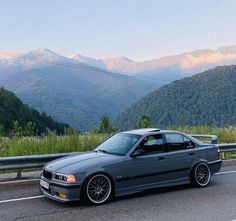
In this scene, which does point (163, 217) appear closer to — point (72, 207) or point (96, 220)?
point (96, 220)

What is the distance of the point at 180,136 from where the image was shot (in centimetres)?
980

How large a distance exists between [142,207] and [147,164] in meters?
1.12

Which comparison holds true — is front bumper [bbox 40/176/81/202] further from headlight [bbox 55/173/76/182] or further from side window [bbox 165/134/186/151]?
side window [bbox 165/134/186/151]

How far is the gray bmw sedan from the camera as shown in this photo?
8.03m

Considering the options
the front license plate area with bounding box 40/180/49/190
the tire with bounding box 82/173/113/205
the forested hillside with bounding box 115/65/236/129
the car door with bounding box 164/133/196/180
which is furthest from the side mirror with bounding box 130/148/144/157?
the forested hillside with bounding box 115/65/236/129

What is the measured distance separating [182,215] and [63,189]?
2120 mm

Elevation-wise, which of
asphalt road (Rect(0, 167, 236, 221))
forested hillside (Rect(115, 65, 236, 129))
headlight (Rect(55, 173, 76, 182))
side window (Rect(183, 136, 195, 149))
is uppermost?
forested hillside (Rect(115, 65, 236, 129))

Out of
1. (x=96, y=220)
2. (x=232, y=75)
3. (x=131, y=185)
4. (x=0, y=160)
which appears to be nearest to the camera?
(x=96, y=220)

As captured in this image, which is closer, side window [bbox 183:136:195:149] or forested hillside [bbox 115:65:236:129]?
side window [bbox 183:136:195:149]

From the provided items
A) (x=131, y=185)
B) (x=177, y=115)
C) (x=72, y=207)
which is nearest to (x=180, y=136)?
(x=131, y=185)

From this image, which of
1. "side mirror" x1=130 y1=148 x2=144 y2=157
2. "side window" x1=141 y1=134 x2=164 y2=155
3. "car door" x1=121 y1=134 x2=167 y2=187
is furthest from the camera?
"side window" x1=141 y1=134 x2=164 y2=155

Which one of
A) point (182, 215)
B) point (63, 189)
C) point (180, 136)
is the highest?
point (180, 136)

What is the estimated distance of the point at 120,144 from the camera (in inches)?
363

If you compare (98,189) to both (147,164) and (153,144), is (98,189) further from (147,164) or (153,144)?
(153,144)
